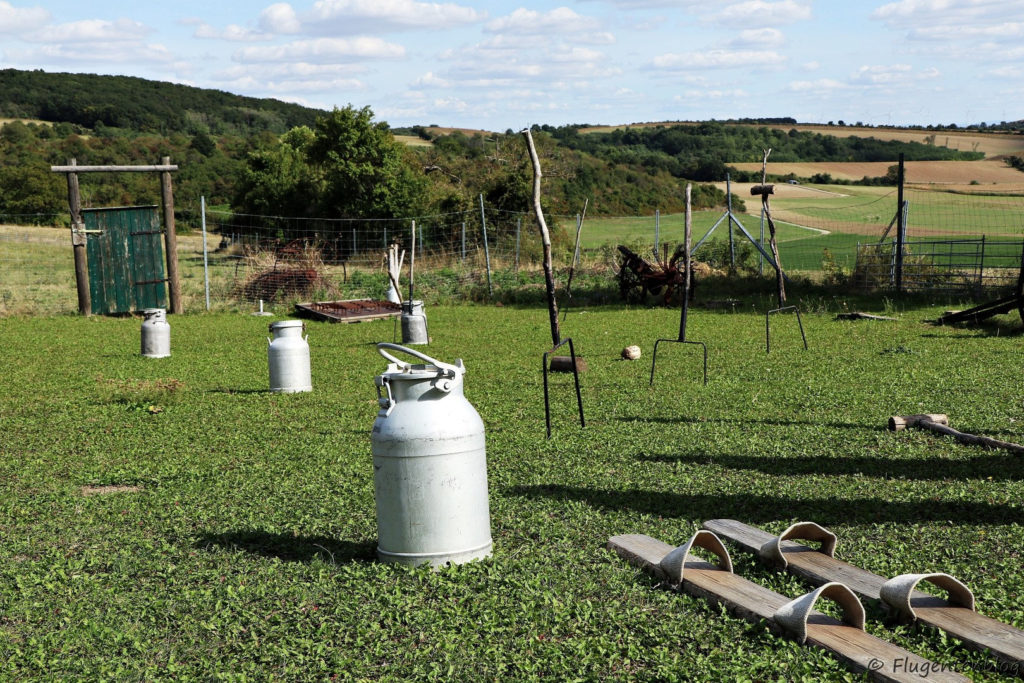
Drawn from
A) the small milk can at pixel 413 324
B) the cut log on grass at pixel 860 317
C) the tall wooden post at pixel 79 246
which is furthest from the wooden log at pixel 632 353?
the tall wooden post at pixel 79 246

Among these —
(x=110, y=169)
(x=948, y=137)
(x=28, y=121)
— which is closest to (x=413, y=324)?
(x=110, y=169)

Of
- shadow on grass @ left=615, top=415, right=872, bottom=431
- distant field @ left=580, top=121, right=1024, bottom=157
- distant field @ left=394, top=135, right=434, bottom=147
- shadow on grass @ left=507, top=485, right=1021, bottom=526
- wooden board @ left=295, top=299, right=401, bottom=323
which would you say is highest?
distant field @ left=394, top=135, right=434, bottom=147

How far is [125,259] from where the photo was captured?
19.6 metres

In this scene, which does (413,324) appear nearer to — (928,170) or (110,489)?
(110,489)

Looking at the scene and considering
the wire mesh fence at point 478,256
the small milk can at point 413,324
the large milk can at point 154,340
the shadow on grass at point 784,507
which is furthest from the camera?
the wire mesh fence at point 478,256

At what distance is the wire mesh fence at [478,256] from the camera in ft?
67.4

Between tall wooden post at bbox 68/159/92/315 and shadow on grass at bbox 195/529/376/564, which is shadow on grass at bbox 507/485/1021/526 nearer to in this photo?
shadow on grass at bbox 195/529/376/564

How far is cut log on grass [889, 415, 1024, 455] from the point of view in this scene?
22.0ft

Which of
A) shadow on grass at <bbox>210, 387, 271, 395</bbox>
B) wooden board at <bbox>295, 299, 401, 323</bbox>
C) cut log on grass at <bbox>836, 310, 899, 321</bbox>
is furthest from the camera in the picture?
wooden board at <bbox>295, 299, 401, 323</bbox>

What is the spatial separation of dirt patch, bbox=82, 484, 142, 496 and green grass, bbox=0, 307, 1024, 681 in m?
0.04

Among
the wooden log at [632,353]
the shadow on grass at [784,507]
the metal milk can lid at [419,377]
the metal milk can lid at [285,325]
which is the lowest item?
the wooden log at [632,353]

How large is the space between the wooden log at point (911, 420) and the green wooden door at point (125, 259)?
1596 cm

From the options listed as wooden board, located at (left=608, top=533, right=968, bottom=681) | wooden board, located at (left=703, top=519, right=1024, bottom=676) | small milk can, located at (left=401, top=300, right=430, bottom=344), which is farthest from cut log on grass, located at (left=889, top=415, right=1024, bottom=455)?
small milk can, located at (left=401, top=300, right=430, bottom=344)

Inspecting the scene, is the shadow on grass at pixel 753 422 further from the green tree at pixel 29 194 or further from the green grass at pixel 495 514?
the green tree at pixel 29 194
